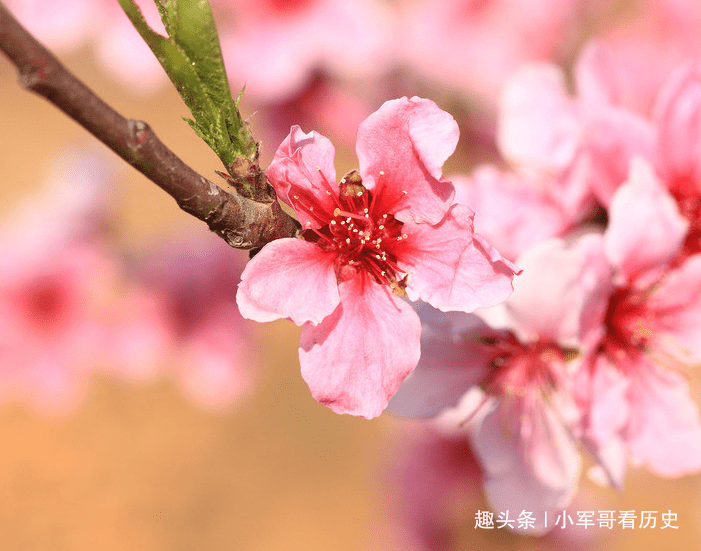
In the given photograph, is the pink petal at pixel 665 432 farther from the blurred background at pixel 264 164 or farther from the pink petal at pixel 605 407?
the blurred background at pixel 264 164

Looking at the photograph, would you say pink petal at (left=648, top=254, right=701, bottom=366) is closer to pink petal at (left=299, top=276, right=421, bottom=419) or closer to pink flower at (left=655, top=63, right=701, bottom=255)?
pink flower at (left=655, top=63, right=701, bottom=255)

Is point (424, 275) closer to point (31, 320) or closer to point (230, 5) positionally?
point (230, 5)

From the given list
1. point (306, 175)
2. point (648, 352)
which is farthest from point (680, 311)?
point (306, 175)

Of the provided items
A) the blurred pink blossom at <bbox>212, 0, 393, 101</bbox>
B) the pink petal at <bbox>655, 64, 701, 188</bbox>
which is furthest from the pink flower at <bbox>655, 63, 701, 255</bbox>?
the blurred pink blossom at <bbox>212, 0, 393, 101</bbox>

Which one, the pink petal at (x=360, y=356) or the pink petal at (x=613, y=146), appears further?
the pink petal at (x=613, y=146)

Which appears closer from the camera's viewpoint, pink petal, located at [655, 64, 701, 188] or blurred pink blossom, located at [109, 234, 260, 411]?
pink petal, located at [655, 64, 701, 188]

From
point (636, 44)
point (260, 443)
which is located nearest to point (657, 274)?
point (636, 44)

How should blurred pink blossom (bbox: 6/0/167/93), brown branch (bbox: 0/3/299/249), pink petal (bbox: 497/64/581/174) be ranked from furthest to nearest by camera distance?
1. blurred pink blossom (bbox: 6/0/167/93)
2. pink petal (bbox: 497/64/581/174)
3. brown branch (bbox: 0/3/299/249)

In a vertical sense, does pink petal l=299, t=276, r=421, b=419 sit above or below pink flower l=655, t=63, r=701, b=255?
below

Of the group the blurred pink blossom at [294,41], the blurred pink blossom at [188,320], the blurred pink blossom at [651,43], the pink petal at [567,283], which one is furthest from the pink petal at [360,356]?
the blurred pink blossom at [188,320]
